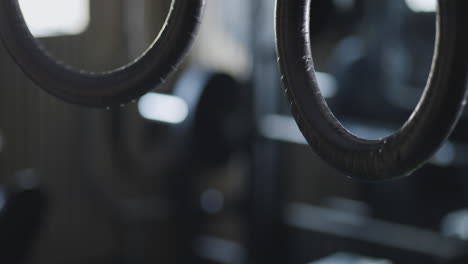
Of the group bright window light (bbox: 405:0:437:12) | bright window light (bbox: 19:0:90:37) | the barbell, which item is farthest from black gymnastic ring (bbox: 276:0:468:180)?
bright window light (bbox: 405:0:437:12)

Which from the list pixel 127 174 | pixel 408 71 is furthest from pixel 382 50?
pixel 127 174

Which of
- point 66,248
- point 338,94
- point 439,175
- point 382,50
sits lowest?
point 66,248

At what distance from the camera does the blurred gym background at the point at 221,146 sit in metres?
2.78

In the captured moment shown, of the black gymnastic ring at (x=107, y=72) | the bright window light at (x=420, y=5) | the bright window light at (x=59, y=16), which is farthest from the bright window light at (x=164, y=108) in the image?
the black gymnastic ring at (x=107, y=72)

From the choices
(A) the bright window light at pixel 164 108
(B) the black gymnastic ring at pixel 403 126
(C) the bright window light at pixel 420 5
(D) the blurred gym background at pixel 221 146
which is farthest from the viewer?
(C) the bright window light at pixel 420 5

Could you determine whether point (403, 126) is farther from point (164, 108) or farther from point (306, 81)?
point (164, 108)

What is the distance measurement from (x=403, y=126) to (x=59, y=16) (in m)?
2.86

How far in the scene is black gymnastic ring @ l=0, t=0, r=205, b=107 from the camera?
306 millimetres

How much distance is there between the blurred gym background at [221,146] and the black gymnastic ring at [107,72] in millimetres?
2297

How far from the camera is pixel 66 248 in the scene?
10.0ft

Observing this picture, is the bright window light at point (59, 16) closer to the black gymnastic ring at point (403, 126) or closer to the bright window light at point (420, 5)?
the bright window light at point (420, 5)

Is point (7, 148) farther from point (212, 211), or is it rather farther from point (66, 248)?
point (212, 211)

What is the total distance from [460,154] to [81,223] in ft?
5.08

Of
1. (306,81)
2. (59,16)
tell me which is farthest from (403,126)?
(59,16)
